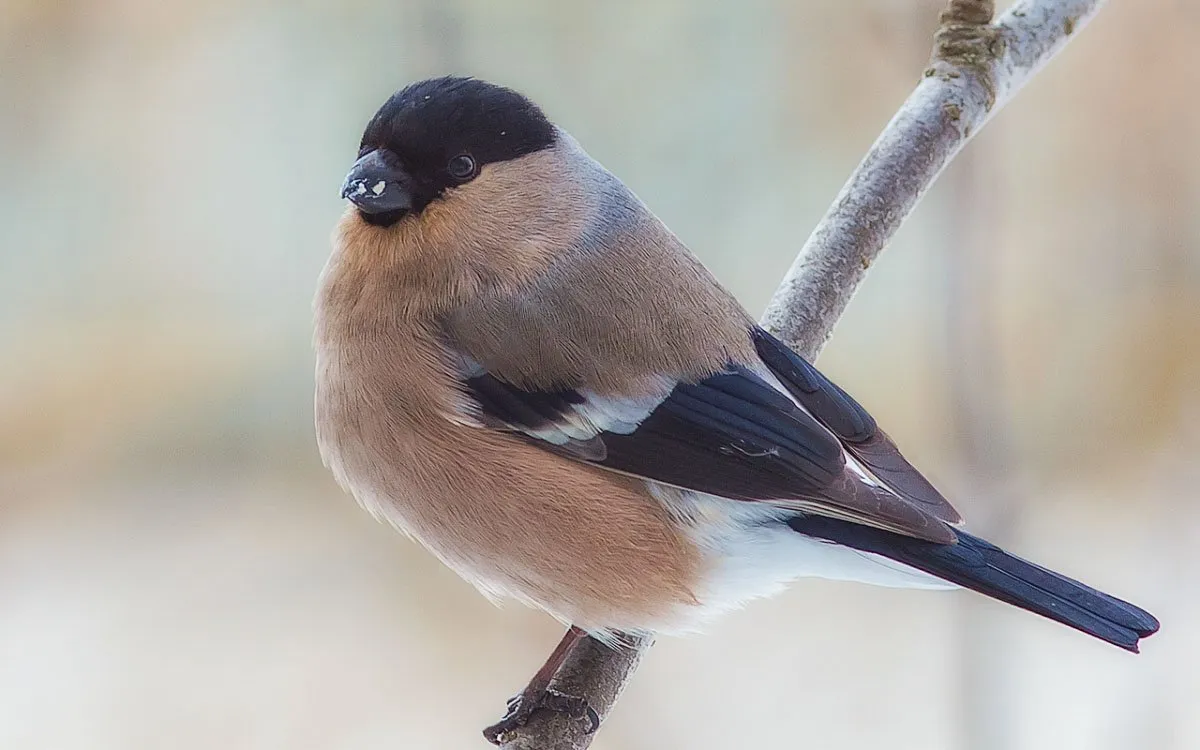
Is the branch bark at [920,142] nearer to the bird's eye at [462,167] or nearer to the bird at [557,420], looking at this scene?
the bird at [557,420]

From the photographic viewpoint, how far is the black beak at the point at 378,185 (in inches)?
45.4

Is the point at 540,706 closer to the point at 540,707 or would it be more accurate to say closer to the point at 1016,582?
the point at 540,707

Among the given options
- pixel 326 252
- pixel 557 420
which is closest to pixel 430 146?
pixel 557 420

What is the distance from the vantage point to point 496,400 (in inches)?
46.5

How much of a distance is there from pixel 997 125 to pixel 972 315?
23.7 inches

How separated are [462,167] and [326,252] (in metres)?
0.98

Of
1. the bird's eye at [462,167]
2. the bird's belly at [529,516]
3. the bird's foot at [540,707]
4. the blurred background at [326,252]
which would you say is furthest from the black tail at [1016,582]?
the blurred background at [326,252]

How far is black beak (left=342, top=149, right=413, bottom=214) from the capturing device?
1.15m

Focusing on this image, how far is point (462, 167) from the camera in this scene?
1.23 meters

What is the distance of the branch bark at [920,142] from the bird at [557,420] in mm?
190

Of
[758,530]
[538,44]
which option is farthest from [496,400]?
[538,44]

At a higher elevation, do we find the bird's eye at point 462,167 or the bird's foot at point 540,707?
the bird's eye at point 462,167

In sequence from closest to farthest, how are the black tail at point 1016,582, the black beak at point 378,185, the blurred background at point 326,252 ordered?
the black tail at point 1016,582 < the black beak at point 378,185 < the blurred background at point 326,252

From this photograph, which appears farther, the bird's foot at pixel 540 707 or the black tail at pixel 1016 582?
the bird's foot at pixel 540 707
